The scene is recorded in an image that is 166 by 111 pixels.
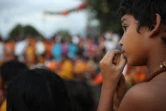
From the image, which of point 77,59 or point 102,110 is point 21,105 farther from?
point 77,59

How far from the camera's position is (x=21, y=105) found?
1.82m

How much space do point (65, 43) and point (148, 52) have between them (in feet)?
35.4

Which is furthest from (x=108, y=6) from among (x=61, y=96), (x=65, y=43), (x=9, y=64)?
(x=61, y=96)

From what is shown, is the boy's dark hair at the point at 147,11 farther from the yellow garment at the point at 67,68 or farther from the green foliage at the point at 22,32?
the green foliage at the point at 22,32

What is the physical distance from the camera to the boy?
1.39 metres

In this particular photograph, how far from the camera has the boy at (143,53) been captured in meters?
1.39

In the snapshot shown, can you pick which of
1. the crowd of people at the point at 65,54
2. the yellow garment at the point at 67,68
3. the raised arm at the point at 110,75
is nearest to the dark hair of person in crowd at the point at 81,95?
the raised arm at the point at 110,75

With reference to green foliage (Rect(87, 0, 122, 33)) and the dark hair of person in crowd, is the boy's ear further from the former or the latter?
green foliage (Rect(87, 0, 122, 33))

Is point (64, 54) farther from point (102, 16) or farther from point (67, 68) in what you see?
point (102, 16)

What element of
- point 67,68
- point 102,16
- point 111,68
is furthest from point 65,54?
point 111,68

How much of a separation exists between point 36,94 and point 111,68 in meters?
0.44

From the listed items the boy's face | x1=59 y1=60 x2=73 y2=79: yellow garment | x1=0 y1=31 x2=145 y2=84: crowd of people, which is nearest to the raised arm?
the boy's face

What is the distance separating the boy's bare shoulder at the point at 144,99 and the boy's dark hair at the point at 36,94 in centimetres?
60

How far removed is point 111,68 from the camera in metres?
1.76
